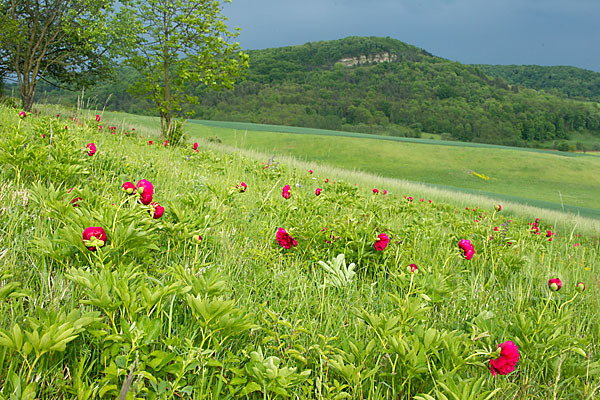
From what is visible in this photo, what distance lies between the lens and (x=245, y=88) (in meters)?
99.8

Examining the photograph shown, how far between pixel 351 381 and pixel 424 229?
8.13 ft

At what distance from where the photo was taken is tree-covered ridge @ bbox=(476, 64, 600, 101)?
13162 centimetres

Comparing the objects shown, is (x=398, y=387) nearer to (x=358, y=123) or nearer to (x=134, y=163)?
(x=134, y=163)

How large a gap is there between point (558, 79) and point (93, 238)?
623 feet

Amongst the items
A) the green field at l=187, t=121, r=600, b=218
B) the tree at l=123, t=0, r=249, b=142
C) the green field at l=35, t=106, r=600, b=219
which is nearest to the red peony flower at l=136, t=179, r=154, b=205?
the tree at l=123, t=0, r=249, b=142

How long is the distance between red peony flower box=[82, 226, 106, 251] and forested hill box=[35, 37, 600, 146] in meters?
62.0

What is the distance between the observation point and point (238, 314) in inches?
50.0

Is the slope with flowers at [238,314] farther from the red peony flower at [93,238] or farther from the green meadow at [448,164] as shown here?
the green meadow at [448,164]

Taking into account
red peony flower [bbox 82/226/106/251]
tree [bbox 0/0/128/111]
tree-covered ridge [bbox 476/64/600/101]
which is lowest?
red peony flower [bbox 82/226/106/251]

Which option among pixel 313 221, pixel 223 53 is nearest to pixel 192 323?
pixel 313 221

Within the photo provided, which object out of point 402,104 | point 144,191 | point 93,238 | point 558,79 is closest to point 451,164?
point 144,191

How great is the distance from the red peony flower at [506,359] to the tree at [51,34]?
678 inches

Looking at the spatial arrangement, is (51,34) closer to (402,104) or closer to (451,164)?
(451,164)

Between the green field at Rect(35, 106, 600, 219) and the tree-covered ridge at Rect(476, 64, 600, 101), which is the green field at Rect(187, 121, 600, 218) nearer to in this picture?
the green field at Rect(35, 106, 600, 219)
